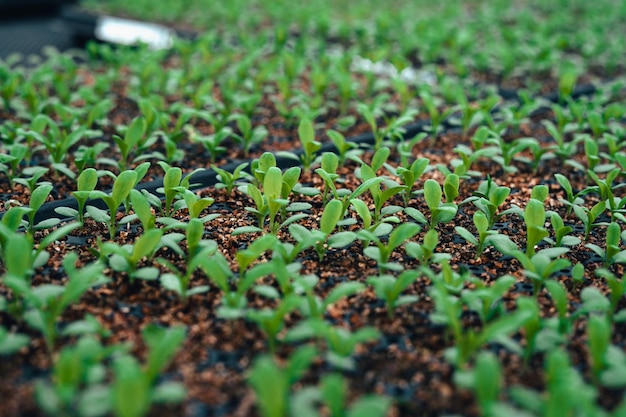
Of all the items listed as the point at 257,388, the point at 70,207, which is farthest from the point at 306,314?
the point at 70,207

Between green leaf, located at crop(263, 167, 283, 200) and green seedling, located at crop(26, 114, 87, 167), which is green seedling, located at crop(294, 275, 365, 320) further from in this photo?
green seedling, located at crop(26, 114, 87, 167)

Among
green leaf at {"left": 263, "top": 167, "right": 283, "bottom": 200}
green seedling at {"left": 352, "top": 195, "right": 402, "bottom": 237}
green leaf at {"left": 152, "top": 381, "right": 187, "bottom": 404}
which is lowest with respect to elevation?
green leaf at {"left": 152, "top": 381, "right": 187, "bottom": 404}

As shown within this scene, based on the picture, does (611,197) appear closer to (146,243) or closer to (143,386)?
(146,243)

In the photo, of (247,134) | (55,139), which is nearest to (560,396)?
(247,134)

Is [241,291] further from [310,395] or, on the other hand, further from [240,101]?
[240,101]

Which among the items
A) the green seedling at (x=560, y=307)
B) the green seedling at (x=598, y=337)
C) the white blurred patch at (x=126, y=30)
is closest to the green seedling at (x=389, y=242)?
the green seedling at (x=560, y=307)

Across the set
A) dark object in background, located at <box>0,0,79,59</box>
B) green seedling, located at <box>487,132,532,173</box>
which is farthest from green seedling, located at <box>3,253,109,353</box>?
dark object in background, located at <box>0,0,79,59</box>

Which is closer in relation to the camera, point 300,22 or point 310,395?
point 310,395
